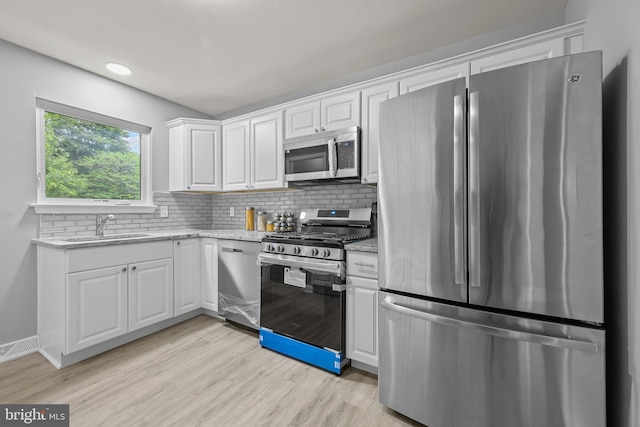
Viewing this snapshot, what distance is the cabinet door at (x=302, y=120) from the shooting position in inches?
105

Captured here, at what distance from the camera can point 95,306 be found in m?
2.25

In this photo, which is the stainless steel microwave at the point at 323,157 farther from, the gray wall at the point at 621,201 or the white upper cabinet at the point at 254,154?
the gray wall at the point at 621,201

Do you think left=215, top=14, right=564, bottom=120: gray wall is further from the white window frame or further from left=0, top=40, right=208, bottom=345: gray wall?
left=0, top=40, right=208, bottom=345: gray wall

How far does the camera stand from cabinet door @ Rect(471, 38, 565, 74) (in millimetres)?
1726

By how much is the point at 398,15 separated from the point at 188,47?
1.74 meters

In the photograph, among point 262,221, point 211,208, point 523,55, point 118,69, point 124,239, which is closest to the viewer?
point 523,55

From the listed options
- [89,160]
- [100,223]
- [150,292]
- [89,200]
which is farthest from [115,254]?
[89,160]

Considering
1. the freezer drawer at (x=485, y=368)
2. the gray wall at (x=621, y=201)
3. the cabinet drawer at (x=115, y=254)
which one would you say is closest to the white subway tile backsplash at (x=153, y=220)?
the cabinet drawer at (x=115, y=254)

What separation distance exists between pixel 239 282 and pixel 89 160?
6.63 ft

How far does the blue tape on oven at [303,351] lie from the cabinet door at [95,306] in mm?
1241

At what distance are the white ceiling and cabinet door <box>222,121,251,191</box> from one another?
0.60 meters

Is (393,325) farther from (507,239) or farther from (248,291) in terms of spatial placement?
(248,291)

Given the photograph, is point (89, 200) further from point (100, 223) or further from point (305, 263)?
point (305, 263)

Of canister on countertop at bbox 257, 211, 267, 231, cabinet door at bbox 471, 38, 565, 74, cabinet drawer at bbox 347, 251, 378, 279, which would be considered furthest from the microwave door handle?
canister on countertop at bbox 257, 211, 267, 231
